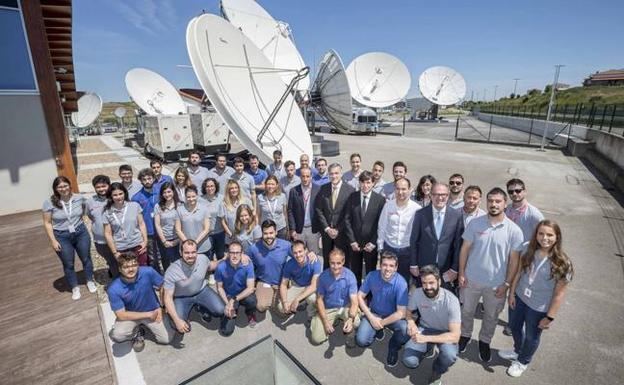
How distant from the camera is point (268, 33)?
20656 mm

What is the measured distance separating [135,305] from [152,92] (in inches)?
910

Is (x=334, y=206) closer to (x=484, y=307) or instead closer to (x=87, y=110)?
(x=484, y=307)

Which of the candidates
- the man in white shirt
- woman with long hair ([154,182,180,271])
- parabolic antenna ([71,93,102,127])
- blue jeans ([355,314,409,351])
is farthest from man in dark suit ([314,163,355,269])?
parabolic antenna ([71,93,102,127])

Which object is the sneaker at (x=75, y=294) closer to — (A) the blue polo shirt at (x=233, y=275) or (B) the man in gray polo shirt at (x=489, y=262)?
(A) the blue polo shirt at (x=233, y=275)

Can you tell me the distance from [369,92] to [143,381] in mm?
33009

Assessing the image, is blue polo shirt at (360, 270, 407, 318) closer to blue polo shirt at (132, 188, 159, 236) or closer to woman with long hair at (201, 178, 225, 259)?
woman with long hair at (201, 178, 225, 259)

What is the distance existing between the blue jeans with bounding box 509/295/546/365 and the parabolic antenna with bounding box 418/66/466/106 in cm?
4887

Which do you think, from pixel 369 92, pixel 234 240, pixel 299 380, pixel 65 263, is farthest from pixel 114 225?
pixel 369 92

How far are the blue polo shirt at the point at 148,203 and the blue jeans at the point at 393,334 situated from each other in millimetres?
4022

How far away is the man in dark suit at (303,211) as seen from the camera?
18.4ft

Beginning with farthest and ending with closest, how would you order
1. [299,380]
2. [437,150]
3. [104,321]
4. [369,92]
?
[369,92]
[437,150]
[104,321]
[299,380]

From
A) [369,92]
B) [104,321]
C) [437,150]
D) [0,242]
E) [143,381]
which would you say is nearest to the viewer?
[143,381]

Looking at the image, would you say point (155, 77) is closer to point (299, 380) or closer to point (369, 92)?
point (369, 92)

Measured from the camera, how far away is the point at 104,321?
4.71m
